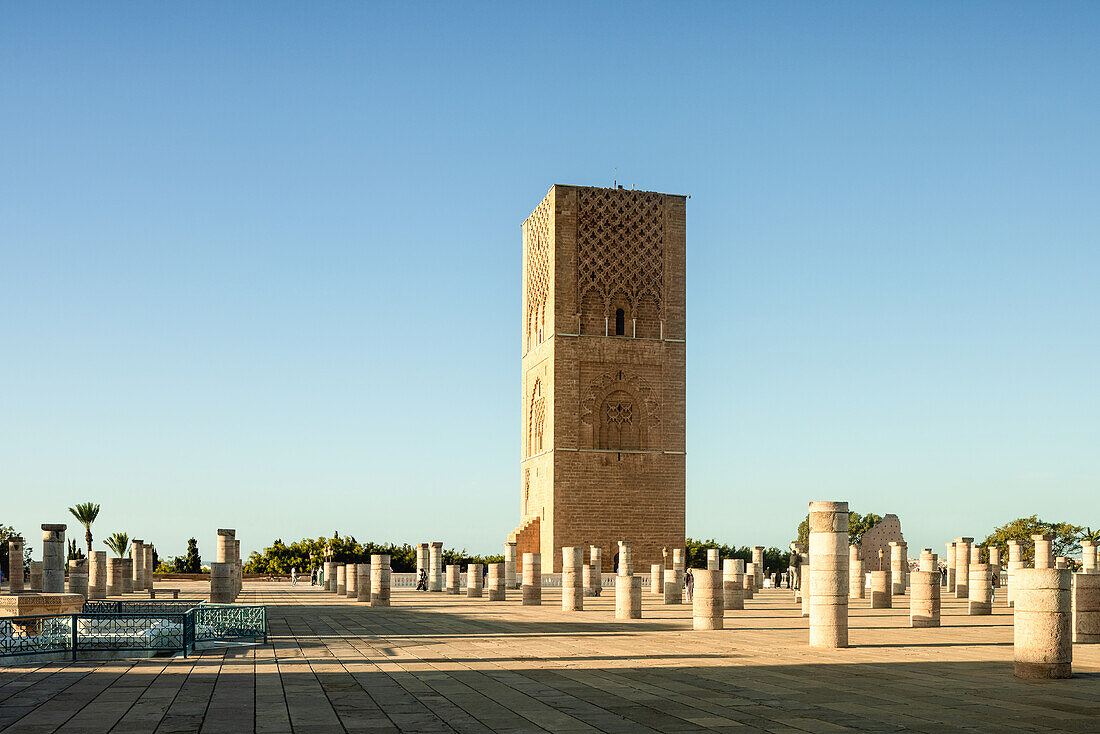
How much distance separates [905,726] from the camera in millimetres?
7055

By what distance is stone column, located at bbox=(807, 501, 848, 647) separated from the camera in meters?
12.9

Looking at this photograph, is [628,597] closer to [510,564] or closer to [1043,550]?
[1043,550]

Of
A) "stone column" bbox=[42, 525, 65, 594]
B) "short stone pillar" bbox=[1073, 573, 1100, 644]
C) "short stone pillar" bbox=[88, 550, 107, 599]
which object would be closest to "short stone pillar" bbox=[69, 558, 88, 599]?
"stone column" bbox=[42, 525, 65, 594]

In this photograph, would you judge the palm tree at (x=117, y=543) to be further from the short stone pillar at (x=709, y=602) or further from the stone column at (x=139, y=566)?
the short stone pillar at (x=709, y=602)

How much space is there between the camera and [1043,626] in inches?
381

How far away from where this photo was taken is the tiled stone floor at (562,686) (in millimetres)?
7207

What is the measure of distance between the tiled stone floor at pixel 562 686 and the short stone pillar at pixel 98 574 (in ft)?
45.7

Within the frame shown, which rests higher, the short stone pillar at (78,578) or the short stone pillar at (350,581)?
the short stone pillar at (78,578)

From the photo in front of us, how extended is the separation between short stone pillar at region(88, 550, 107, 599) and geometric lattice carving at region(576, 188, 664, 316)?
70.0ft

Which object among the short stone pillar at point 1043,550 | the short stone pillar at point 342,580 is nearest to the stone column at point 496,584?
the short stone pillar at point 342,580

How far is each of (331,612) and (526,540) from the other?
23.6 meters

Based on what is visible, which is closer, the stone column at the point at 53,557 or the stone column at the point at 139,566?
the stone column at the point at 53,557

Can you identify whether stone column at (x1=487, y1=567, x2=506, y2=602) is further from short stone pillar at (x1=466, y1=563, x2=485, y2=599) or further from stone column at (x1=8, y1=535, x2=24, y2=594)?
stone column at (x1=8, y1=535, x2=24, y2=594)

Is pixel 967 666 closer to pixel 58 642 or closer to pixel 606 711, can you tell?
pixel 606 711
